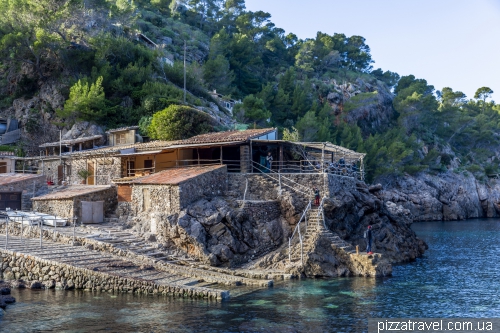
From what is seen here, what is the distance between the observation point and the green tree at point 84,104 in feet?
190

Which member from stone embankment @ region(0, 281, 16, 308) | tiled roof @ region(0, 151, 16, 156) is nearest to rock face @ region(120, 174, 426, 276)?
stone embankment @ region(0, 281, 16, 308)

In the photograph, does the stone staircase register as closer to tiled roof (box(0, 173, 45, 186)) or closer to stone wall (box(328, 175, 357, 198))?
stone wall (box(328, 175, 357, 198))

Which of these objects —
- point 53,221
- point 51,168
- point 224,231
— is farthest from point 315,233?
point 51,168

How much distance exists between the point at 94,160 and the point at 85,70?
24657 mm

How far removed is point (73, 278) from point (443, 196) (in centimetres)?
7208

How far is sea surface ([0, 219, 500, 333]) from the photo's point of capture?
70.3 ft

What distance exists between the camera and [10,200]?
41.9m

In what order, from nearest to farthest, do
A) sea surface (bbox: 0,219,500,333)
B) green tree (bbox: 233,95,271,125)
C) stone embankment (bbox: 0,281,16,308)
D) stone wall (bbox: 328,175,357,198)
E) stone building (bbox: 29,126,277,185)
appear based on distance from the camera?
sea surface (bbox: 0,219,500,333)
stone embankment (bbox: 0,281,16,308)
stone wall (bbox: 328,175,357,198)
stone building (bbox: 29,126,277,185)
green tree (bbox: 233,95,271,125)

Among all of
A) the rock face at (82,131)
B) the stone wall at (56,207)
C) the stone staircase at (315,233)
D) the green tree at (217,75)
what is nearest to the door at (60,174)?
the rock face at (82,131)

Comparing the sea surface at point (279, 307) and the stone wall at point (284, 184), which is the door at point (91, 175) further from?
the sea surface at point (279, 307)

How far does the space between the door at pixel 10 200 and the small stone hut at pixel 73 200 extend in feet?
6.66

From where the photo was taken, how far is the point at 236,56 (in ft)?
338

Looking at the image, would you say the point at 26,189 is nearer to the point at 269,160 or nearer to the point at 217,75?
the point at 269,160

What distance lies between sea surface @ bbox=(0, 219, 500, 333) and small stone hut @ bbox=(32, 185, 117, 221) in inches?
446
